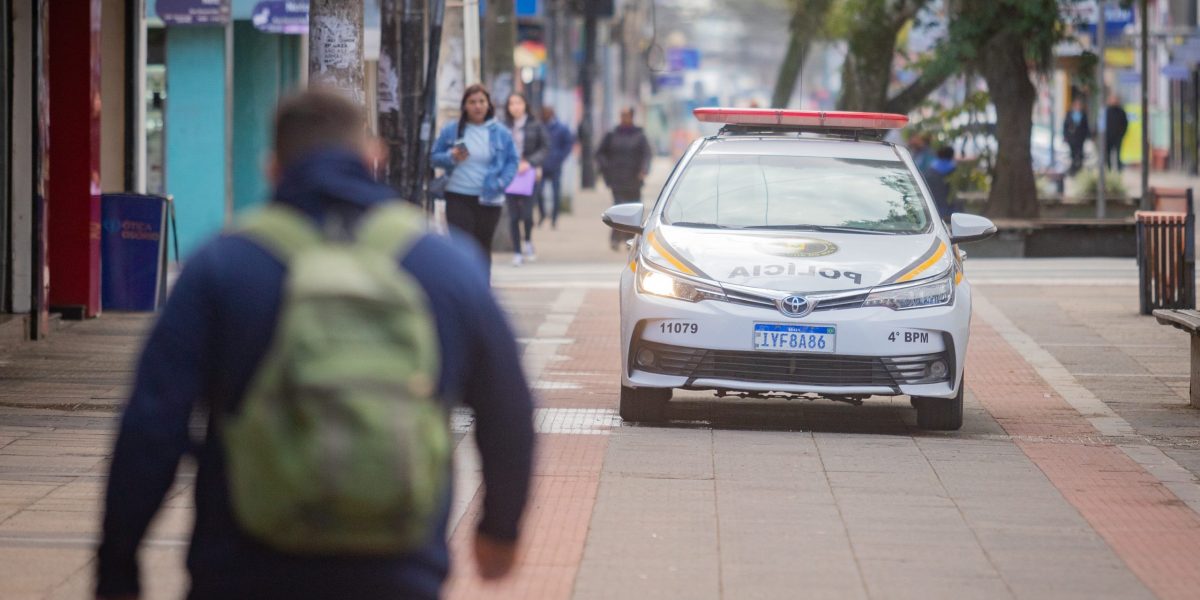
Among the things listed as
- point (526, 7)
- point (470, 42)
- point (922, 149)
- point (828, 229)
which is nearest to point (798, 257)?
point (828, 229)

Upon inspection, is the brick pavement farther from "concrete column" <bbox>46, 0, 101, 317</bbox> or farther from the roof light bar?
the roof light bar

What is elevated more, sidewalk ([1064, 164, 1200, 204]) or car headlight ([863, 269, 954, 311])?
sidewalk ([1064, 164, 1200, 204])

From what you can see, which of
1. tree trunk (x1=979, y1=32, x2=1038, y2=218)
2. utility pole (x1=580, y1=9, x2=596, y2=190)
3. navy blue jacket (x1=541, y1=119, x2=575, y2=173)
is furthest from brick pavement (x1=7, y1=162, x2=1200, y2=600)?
utility pole (x1=580, y1=9, x2=596, y2=190)

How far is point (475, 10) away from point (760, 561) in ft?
47.2

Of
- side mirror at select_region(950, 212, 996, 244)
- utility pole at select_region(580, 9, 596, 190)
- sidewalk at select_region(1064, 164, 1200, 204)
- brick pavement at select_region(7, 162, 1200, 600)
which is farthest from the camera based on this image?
utility pole at select_region(580, 9, 596, 190)

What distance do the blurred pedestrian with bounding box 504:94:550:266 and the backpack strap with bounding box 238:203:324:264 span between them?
17.1 metres

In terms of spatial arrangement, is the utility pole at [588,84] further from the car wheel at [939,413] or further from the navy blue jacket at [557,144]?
the car wheel at [939,413]

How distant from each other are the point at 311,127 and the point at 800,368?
607 cm

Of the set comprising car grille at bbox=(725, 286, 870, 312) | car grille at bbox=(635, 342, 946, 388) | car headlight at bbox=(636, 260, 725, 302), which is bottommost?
car grille at bbox=(635, 342, 946, 388)

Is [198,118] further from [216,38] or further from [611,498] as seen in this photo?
[611,498]

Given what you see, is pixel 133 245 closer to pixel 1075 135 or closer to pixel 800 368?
pixel 800 368

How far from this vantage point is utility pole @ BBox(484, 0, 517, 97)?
24969mm

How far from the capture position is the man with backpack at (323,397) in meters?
2.83

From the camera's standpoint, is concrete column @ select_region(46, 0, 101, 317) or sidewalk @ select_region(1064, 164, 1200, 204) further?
sidewalk @ select_region(1064, 164, 1200, 204)
